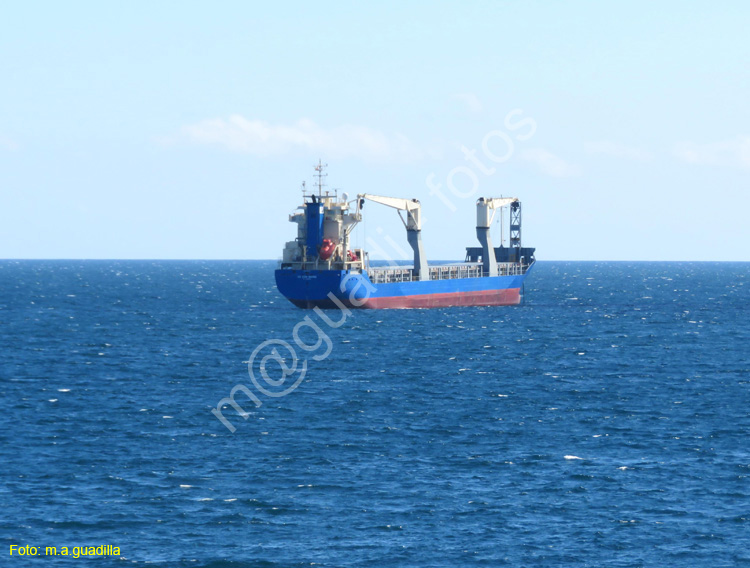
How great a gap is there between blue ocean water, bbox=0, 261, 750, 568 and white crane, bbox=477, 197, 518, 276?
39.3 m

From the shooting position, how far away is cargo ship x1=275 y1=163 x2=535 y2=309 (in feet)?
289

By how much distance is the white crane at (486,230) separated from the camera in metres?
112

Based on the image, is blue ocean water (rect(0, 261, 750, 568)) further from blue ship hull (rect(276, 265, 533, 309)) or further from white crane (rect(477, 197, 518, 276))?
white crane (rect(477, 197, 518, 276))

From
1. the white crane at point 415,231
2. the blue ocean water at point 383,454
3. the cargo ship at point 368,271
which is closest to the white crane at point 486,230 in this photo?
the cargo ship at point 368,271

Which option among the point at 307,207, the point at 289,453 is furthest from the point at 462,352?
the point at 289,453

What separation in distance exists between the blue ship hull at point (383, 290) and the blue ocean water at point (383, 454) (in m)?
14.8

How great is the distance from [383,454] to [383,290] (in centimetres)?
5817

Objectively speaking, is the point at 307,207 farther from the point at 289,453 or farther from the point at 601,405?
the point at 289,453

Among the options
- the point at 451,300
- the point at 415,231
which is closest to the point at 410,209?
the point at 415,231

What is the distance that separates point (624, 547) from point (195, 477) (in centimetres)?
1440

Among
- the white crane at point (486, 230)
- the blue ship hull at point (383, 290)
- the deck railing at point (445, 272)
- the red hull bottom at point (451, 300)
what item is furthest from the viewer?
the white crane at point (486, 230)

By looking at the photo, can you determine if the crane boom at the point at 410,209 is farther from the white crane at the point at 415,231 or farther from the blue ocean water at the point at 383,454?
the blue ocean water at the point at 383,454

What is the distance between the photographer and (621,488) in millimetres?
31359

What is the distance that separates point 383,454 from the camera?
3588cm
